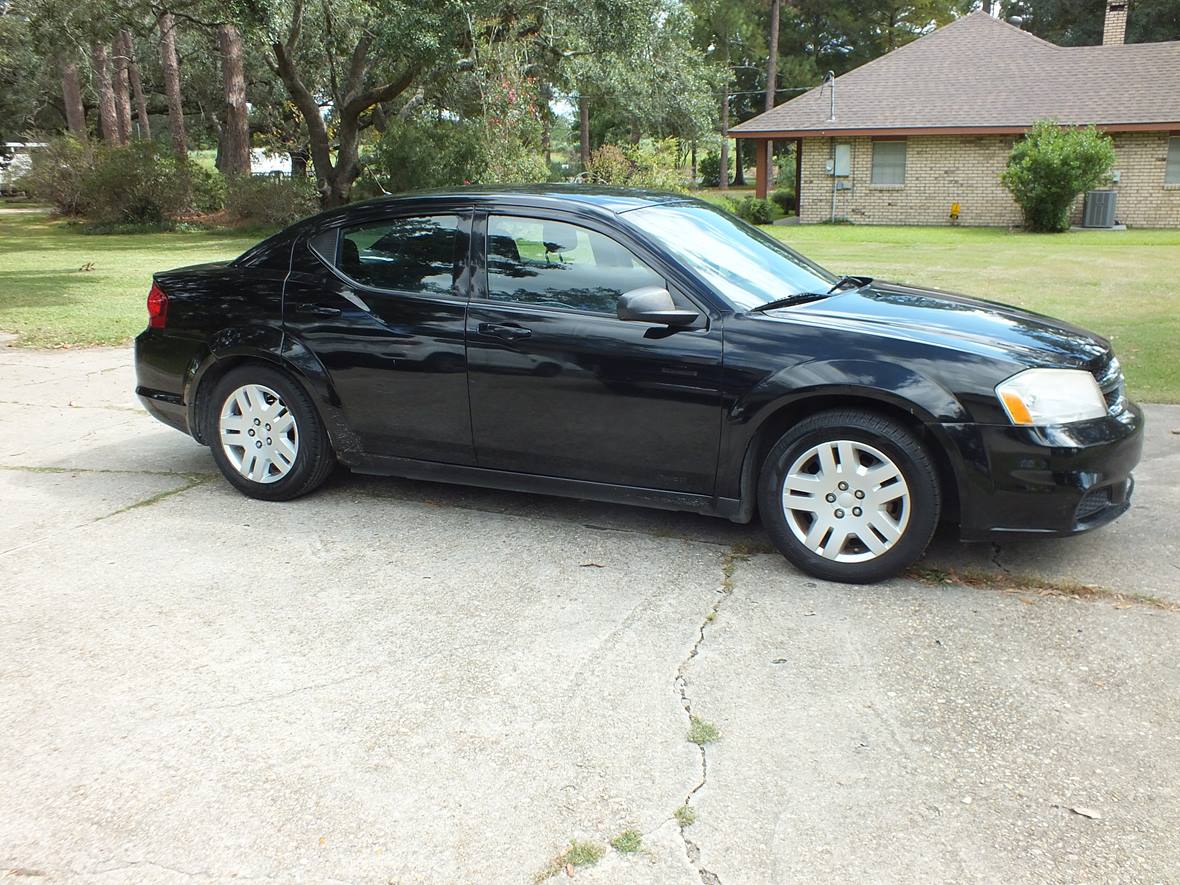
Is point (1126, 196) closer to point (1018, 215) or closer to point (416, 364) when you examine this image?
point (1018, 215)

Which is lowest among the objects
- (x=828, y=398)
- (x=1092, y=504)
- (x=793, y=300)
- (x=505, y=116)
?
(x=1092, y=504)

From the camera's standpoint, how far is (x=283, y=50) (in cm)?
2125

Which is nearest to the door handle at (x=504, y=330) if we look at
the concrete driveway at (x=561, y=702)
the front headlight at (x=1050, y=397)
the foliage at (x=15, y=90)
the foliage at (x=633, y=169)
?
the concrete driveway at (x=561, y=702)

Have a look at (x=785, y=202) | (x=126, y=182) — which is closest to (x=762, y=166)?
(x=785, y=202)

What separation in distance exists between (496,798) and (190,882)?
0.82m

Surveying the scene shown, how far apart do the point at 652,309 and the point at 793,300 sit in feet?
2.71

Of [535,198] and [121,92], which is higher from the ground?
[121,92]

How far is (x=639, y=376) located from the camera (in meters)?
4.62

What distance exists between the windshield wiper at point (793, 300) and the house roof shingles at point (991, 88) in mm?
25129

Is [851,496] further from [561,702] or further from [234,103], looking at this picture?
[234,103]

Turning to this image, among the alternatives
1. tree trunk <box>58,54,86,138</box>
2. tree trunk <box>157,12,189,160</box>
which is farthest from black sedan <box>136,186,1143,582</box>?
tree trunk <box>58,54,86,138</box>

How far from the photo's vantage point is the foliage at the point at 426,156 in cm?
2397

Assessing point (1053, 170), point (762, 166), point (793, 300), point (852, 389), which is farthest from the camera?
point (762, 166)

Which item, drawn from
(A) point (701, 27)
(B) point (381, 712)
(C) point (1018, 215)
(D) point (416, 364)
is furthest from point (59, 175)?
(A) point (701, 27)
